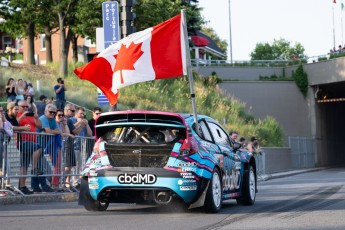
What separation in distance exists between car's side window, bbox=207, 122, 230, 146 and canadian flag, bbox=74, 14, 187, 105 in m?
1.10

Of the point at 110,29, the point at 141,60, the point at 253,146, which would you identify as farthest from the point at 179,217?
the point at 253,146

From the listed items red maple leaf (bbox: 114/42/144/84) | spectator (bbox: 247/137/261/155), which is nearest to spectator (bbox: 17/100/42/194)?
red maple leaf (bbox: 114/42/144/84)

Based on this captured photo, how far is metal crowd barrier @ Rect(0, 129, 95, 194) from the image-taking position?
17.1 m

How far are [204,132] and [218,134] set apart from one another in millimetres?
824

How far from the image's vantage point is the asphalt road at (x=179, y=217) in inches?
486

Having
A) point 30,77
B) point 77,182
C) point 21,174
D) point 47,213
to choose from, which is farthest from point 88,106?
point 47,213

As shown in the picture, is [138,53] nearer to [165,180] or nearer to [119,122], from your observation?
[119,122]

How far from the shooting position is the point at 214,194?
567 inches

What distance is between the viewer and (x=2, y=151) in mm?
16781

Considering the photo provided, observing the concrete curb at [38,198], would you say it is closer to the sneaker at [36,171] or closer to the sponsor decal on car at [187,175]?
the sneaker at [36,171]

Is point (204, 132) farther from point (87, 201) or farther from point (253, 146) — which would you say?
point (253, 146)

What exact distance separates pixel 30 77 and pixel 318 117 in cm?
2357

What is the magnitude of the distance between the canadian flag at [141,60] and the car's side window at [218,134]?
43.4 inches

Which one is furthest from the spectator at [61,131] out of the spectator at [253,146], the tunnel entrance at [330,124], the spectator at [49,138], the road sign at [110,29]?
the tunnel entrance at [330,124]
